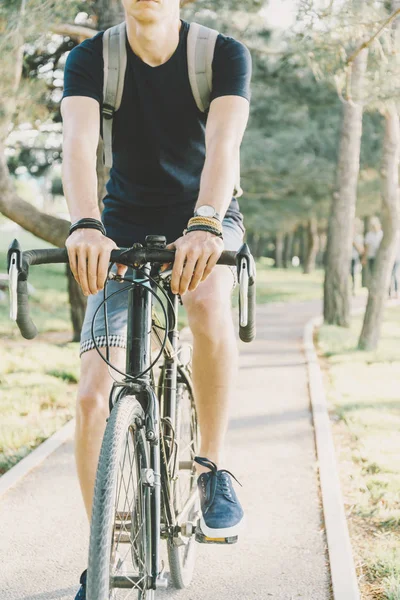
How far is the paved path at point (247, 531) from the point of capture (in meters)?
3.04

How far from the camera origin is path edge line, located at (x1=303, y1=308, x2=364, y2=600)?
3006 mm

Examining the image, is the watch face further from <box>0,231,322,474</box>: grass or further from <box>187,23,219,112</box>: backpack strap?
<box>0,231,322,474</box>: grass

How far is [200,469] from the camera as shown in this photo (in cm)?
272

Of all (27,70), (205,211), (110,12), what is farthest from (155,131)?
(27,70)

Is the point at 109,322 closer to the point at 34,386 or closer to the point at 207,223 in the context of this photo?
the point at 207,223

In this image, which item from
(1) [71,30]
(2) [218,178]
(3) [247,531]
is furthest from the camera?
(1) [71,30]

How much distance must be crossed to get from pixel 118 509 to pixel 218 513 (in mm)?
540

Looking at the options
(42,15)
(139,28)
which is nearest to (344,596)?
(139,28)

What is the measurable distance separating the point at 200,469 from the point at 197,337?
1.74 feet

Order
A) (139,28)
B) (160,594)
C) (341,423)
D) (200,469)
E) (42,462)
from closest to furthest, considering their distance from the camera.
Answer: (139,28) < (200,469) < (160,594) < (42,462) < (341,423)

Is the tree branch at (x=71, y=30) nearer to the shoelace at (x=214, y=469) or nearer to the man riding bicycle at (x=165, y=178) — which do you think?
the man riding bicycle at (x=165, y=178)

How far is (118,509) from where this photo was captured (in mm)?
2145

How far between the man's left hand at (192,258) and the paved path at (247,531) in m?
1.57

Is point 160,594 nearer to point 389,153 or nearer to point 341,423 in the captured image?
point 341,423
